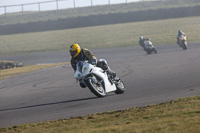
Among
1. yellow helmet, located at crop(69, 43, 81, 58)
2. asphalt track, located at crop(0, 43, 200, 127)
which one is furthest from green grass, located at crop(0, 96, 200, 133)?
yellow helmet, located at crop(69, 43, 81, 58)

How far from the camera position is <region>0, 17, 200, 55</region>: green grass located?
141 ft

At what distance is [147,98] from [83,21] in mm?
42794

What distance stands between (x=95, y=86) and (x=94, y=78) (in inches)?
7.9

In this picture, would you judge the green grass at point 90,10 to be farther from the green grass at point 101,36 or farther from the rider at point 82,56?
the rider at point 82,56

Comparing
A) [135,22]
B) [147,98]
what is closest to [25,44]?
[135,22]

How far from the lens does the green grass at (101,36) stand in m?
42.9

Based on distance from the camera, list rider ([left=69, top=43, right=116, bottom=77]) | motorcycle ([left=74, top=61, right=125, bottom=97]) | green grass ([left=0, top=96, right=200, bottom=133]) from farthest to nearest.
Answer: rider ([left=69, top=43, right=116, bottom=77]) → motorcycle ([left=74, top=61, right=125, bottom=97]) → green grass ([left=0, top=96, right=200, bottom=133])

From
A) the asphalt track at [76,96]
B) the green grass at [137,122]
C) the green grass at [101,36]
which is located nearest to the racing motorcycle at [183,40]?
the green grass at [101,36]

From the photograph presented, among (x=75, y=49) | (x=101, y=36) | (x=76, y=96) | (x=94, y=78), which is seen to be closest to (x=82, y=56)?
(x=75, y=49)

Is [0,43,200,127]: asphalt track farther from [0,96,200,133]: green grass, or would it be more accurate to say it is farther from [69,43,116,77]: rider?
[69,43,116,77]: rider

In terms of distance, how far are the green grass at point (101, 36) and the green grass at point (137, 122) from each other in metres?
31.7

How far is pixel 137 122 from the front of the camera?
7344 millimetres

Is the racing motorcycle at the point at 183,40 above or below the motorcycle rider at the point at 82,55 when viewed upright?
above

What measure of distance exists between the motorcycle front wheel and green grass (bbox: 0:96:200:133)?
92.4 inches
